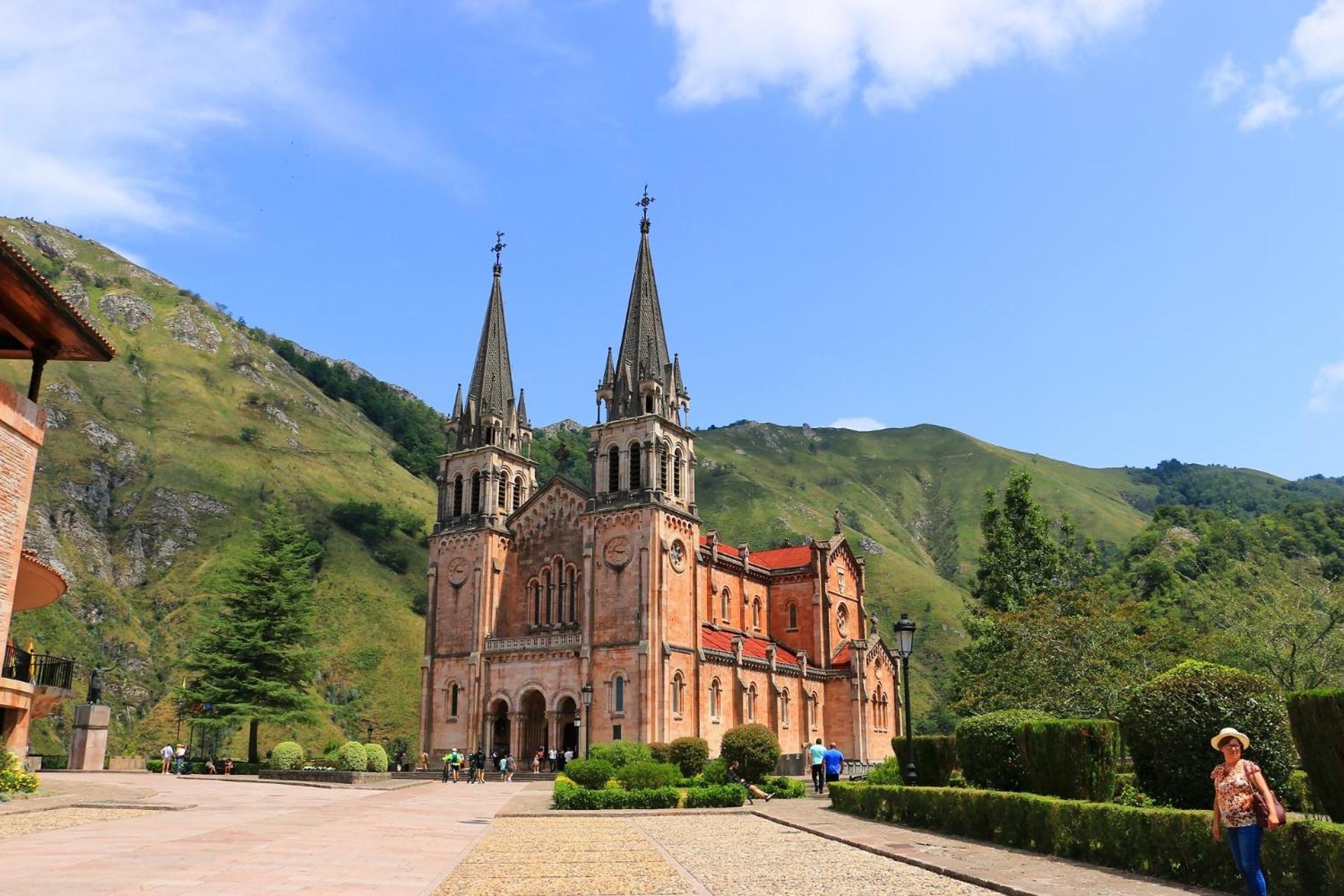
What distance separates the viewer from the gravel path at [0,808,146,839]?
18.8m

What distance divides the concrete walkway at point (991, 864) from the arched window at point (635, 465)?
109ft

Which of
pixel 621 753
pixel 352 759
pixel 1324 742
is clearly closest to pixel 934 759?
pixel 621 753

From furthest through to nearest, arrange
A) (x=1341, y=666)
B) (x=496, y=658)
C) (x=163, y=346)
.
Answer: (x=163, y=346), (x=496, y=658), (x=1341, y=666)

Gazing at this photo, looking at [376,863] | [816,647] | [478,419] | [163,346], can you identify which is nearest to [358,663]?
[478,419]

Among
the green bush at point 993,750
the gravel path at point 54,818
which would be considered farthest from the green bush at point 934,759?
the gravel path at point 54,818

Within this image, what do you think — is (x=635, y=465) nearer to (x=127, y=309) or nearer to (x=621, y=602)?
(x=621, y=602)

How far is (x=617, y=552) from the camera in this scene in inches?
2143

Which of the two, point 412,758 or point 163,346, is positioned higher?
point 163,346

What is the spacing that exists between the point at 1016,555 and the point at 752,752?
1188 inches

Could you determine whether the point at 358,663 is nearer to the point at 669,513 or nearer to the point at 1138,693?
the point at 669,513

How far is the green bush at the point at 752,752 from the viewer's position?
111ft

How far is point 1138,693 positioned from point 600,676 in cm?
3793

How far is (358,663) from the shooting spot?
95125 mm

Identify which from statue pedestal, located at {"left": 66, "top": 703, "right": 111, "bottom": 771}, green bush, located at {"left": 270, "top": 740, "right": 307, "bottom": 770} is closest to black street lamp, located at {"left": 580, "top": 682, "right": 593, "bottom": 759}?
green bush, located at {"left": 270, "top": 740, "right": 307, "bottom": 770}
